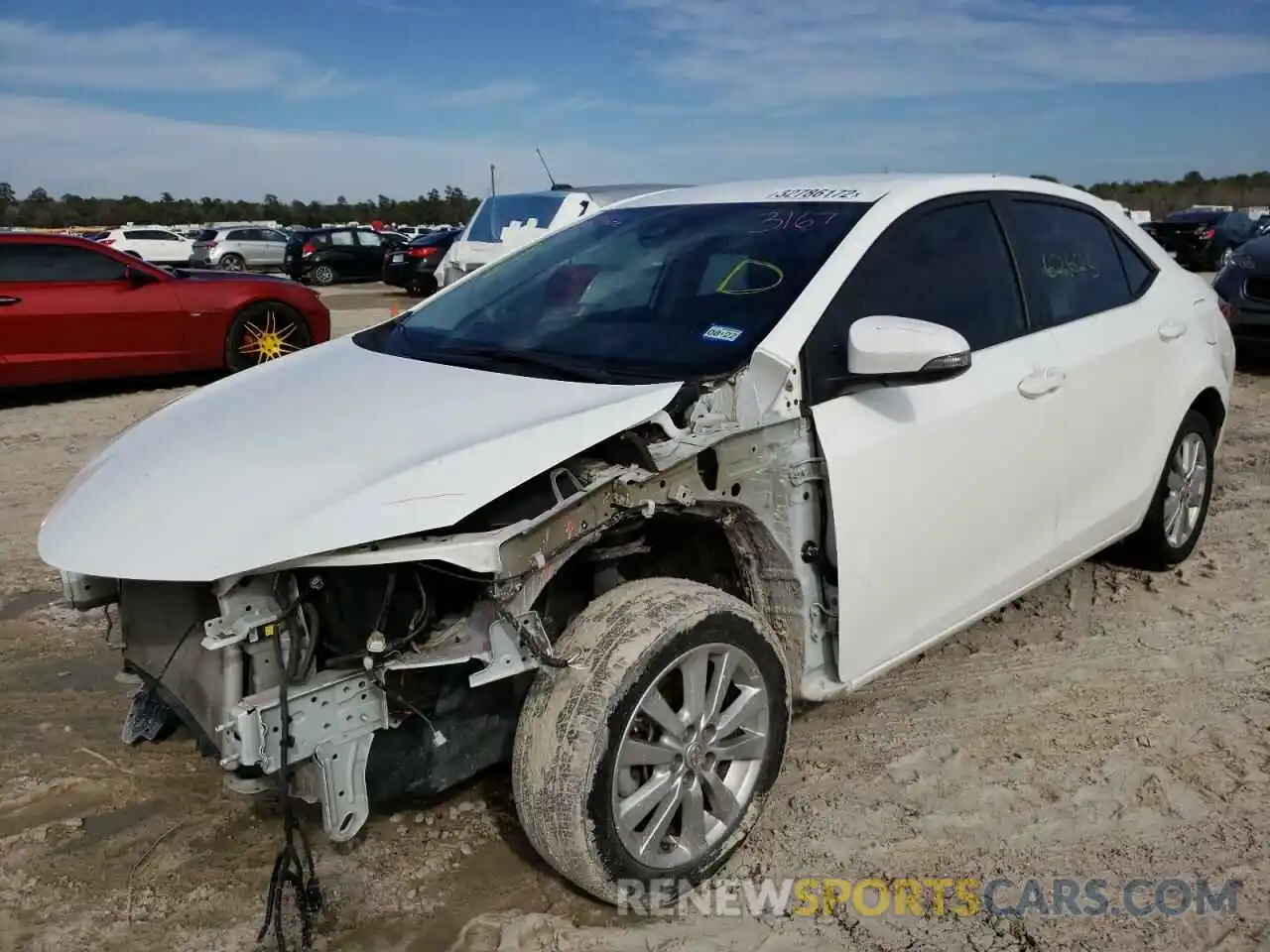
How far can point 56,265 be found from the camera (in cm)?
942

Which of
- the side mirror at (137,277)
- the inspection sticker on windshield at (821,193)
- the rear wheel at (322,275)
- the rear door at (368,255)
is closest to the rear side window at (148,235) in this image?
the rear wheel at (322,275)

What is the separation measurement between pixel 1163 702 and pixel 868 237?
1.88 meters

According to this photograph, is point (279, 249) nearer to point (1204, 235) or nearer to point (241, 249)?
point (241, 249)

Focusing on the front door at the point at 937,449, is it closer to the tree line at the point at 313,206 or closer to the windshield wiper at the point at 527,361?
the windshield wiper at the point at 527,361

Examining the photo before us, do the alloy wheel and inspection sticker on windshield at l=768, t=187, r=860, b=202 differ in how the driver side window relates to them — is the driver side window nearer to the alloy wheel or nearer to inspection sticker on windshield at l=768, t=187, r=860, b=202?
inspection sticker on windshield at l=768, t=187, r=860, b=202

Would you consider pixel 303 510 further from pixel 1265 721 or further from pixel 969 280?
pixel 1265 721

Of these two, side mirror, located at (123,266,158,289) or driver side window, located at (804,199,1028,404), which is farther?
side mirror, located at (123,266,158,289)

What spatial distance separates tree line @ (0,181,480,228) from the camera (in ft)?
224

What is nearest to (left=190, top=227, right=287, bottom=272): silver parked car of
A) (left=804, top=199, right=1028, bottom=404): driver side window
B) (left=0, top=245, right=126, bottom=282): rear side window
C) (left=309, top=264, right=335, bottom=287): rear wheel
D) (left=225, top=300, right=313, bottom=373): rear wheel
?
(left=309, top=264, right=335, bottom=287): rear wheel

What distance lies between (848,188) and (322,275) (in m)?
25.5

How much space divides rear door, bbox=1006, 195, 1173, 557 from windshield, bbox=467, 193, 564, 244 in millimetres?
8208

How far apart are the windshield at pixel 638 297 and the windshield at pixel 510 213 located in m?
8.08

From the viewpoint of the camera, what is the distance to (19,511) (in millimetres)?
6078

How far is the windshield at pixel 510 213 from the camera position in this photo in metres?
11.9
